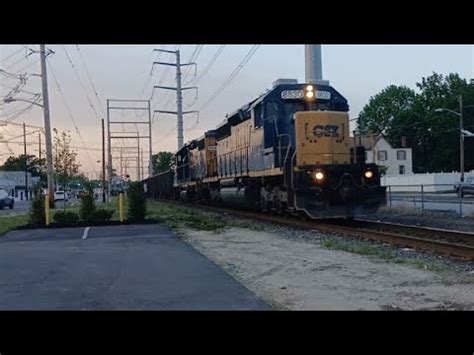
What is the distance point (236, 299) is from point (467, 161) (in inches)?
3600

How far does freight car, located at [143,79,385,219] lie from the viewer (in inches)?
695

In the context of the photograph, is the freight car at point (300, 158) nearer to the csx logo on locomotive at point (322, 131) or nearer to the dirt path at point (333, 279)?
the csx logo on locomotive at point (322, 131)

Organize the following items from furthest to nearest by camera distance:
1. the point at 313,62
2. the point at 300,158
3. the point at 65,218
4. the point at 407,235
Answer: the point at 313,62
the point at 65,218
the point at 300,158
the point at 407,235

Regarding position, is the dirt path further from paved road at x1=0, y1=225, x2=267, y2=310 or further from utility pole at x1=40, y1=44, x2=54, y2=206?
utility pole at x1=40, y1=44, x2=54, y2=206

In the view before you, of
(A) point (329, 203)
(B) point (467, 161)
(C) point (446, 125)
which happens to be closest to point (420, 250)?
(A) point (329, 203)

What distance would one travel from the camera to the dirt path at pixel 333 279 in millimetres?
7590

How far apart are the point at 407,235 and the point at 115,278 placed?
8.90 m

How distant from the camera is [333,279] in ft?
30.7

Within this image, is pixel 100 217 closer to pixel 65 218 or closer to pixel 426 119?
pixel 65 218

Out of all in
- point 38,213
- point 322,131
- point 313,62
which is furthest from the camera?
point 313,62

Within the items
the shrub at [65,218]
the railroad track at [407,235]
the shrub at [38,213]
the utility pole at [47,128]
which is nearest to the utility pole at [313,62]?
the railroad track at [407,235]

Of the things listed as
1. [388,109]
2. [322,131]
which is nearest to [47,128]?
[322,131]
